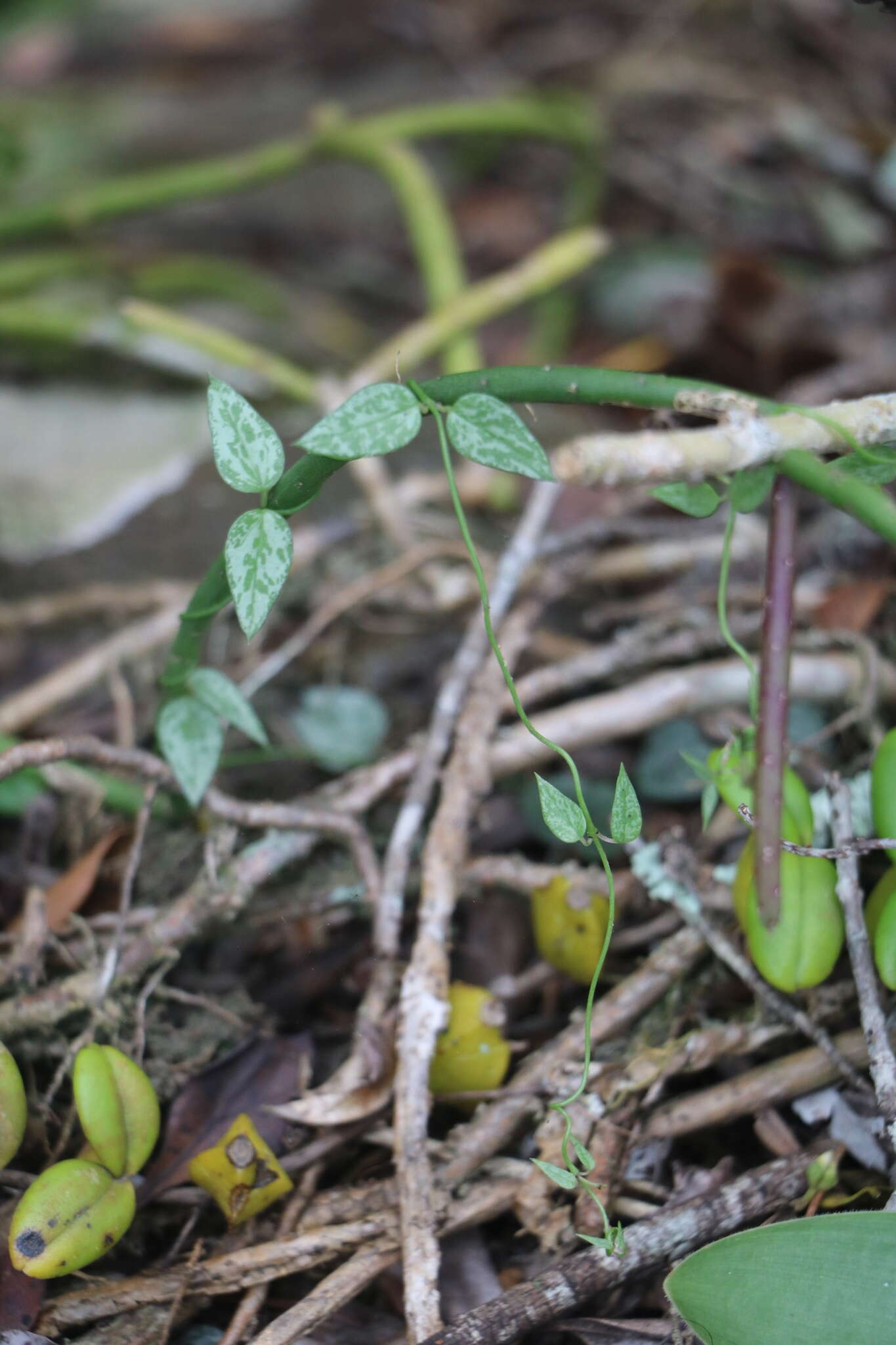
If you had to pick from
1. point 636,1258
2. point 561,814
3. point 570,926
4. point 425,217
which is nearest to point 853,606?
point 570,926

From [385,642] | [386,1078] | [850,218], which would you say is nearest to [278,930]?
[386,1078]

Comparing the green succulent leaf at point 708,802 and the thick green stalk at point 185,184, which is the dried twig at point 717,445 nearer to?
the green succulent leaf at point 708,802

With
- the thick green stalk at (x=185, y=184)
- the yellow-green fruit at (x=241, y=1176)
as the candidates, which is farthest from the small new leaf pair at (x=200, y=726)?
the thick green stalk at (x=185, y=184)

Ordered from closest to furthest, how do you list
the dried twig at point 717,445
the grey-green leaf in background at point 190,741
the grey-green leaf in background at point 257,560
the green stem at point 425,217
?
the dried twig at point 717,445
the grey-green leaf in background at point 257,560
the grey-green leaf in background at point 190,741
the green stem at point 425,217

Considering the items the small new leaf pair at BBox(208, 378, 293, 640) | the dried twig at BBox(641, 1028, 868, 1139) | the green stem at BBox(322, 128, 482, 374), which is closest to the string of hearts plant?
the small new leaf pair at BBox(208, 378, 293, 640)

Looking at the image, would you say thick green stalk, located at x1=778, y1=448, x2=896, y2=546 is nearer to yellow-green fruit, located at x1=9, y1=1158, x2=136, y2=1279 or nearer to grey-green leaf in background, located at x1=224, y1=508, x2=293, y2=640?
grey-green leaf in background, located at x1=224, y1=508, x2=293, y2=640

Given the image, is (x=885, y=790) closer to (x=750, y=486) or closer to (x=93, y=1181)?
(x=750, y=486)
